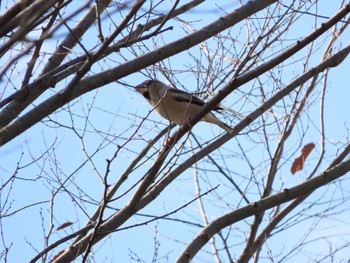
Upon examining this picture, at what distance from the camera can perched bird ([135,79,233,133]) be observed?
5595mm

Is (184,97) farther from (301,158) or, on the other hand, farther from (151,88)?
(301,158)

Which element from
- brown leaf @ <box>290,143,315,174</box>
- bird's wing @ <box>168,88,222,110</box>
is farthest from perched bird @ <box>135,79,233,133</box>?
brown leaf @ <box>290,143,315,174</box>

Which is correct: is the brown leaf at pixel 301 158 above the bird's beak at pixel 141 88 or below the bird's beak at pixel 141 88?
below

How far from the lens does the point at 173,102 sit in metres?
5.88

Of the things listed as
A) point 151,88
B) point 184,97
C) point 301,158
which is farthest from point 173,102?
point 301,158

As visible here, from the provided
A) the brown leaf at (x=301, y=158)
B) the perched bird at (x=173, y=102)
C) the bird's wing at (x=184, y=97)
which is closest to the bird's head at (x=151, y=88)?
the perched bird at (x=173, y=102)

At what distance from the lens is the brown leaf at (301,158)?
6391 mm

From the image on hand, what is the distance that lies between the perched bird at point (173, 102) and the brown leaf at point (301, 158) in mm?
939

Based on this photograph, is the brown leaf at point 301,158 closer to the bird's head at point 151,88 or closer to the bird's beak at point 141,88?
the bird's head at point 151,88

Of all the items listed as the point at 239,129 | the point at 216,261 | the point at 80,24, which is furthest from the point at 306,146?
the point at 80,24

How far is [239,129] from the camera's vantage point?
16.1 feet

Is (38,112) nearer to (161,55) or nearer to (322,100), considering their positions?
(161,55)

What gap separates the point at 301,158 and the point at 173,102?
1385 millimetres

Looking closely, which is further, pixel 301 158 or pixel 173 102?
pixel 301 158
